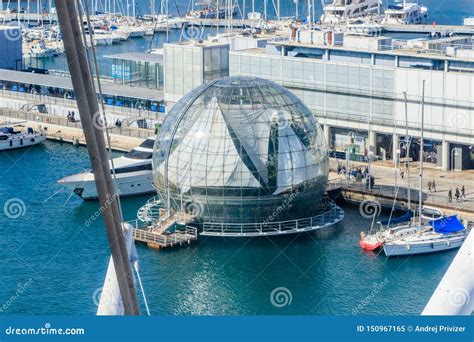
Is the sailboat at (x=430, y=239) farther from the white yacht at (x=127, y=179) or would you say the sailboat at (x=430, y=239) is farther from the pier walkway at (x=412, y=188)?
the white yacht at (x=127, y=179)

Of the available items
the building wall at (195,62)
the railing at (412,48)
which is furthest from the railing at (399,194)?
the building wall at (195,62)

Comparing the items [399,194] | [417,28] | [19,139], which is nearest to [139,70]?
[19,139]

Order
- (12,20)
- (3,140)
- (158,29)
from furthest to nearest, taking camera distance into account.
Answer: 1. (12,20)
2. (158,29)
3. (3,140)

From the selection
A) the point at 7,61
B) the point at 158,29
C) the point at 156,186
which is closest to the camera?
the point at 156,186

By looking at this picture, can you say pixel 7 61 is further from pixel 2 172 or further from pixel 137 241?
pixel 137 241

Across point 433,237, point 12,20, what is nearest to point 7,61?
point 433,237

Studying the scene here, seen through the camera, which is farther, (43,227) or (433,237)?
(43,227)

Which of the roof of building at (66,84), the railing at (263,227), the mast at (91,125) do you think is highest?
the mast at (91,125)
